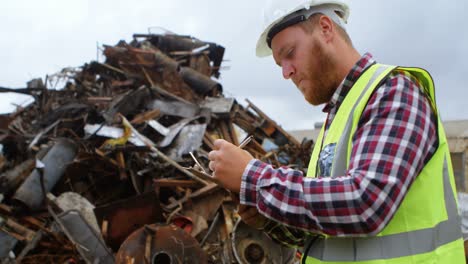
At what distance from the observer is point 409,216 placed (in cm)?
107

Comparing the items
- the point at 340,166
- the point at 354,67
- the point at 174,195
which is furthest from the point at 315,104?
the point at 174,195

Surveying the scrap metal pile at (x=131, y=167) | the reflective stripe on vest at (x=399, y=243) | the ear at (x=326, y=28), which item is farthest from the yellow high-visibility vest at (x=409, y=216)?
the scrap metal pile at (x=131, y=167)

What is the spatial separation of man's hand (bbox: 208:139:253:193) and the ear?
481 mm

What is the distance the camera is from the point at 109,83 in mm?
11953

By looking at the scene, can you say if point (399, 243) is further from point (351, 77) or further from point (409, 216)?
point (351, 77)

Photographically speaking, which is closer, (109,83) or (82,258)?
(82,258)

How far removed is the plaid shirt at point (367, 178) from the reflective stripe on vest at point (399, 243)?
9 centimetres

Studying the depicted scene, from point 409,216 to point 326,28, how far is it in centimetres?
64

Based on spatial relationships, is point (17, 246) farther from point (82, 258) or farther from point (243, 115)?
point (243, 115)

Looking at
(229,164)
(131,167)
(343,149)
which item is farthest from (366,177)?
(131,167)

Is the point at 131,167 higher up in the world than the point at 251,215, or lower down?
lower down

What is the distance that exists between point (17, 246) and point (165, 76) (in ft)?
18.0

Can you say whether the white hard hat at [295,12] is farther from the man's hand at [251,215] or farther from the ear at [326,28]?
the man's hand at [251,215]

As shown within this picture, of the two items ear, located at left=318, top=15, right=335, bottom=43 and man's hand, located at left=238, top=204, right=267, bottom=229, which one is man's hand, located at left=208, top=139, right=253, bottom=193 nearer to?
man's hand, located at left=238, top=204, right=267, bottom=229
